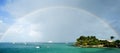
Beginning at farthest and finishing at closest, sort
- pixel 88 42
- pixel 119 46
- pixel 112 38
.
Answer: pixel 112 38 → pixel 88 42 → pixel 119 46

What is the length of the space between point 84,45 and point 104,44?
12.2 metres

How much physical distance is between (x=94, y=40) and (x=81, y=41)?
10.1m

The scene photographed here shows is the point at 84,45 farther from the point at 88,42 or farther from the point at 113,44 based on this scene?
the point at 113,44

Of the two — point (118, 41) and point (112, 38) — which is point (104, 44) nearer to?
point (118, 41)

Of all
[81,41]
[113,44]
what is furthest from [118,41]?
[81,41]

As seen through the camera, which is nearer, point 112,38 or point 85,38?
point 85,38

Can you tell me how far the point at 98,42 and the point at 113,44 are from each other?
30.7 feet

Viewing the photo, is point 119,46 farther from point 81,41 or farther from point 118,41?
point 81,41

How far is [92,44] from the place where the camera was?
13138 centimetres

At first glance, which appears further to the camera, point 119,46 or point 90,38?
point 90,38

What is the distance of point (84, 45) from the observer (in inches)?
5295

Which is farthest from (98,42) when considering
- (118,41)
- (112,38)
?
(112,38)

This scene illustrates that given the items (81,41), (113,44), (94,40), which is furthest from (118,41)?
(81,41)

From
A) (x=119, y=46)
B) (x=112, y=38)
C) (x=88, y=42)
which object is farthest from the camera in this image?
(x=112, y=38)
